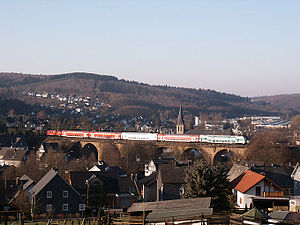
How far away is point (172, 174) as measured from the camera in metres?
37.5

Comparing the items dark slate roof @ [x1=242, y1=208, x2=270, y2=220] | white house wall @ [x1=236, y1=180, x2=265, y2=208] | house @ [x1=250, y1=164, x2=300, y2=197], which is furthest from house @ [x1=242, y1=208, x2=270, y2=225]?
house @ [x1=250, y1=164, x2=300, y2=197]

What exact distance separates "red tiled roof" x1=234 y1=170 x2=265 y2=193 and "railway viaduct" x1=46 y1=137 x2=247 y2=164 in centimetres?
3644

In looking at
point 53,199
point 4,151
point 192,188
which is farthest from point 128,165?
point 192,188

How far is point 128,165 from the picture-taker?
5784cm

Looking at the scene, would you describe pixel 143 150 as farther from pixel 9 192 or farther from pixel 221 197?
pixel 221 197

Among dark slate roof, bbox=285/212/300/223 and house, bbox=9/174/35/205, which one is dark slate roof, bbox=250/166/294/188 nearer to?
house, bbox=9/174/35/205

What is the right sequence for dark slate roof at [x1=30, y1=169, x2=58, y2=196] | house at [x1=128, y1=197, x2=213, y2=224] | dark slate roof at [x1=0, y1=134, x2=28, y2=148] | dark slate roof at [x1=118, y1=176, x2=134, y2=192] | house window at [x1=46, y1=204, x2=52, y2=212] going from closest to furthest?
house at [x1=128, y1=197, x2=213, y2=224]
house window at [x1=46, y1=204, x2=52, y2=212]
dark slate roof at [x1=30, y1=169, x2=58, y2=196]
dark slate roof at [x1=118, y1=176, x2=134, y2=192]
dark slate roof at [x1=0, y1=134, x2=28, y2=148]

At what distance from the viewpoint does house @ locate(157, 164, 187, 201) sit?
119ft

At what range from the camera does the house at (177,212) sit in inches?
750

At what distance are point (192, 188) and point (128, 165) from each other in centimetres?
3080

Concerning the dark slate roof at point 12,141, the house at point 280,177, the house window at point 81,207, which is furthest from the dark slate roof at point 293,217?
the dark slate roof at point 12,141

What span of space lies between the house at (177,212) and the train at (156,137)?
56771mm

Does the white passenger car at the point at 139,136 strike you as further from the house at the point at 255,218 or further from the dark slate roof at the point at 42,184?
the house at the point at 255,218

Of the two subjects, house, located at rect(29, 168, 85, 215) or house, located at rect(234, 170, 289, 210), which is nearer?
house, located at rect(29, 168, 85, 215)
